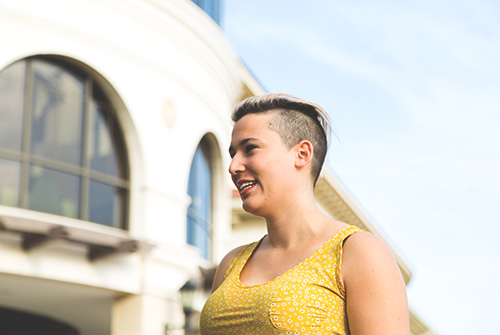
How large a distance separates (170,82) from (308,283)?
45.8 ft

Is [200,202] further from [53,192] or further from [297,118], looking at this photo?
[297,118]

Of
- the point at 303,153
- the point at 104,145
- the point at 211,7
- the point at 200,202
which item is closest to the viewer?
the point at 303,153

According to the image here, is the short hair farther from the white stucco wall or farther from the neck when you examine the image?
the white stucco wall

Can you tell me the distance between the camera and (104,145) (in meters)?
15.3

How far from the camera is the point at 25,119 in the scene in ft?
45.6

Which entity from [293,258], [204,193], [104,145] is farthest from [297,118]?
[204,193]

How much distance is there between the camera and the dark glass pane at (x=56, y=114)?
14109mm

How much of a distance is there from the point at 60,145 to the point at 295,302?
12.3 meters

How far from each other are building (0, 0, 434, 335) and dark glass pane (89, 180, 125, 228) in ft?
0.06

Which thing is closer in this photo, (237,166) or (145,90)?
(237,166)

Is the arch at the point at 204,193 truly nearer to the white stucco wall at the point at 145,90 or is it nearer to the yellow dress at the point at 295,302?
the white stucco wall at the point at 145,90

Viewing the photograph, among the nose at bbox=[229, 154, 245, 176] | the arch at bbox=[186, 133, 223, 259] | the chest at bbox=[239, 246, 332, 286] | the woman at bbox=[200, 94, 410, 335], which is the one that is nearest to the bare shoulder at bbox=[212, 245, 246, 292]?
the woman at bbox=[200, 94, 410, 335]

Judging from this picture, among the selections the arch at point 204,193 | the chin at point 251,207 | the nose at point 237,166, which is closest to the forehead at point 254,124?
the nose at point 237,166

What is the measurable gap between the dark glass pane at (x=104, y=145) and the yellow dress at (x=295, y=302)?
40.9 feet
